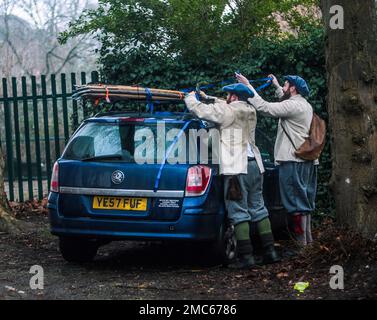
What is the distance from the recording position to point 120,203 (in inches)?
302

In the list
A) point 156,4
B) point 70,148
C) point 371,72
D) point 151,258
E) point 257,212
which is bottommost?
point 151,258

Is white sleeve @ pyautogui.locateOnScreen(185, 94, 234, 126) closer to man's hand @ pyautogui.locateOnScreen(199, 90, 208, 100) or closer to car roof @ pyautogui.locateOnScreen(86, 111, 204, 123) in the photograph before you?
car roof @ pyautogui.locateOnScreen(86, 111, 204, 123)

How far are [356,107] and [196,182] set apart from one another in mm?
1756

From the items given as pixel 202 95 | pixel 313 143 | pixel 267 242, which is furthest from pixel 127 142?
pixel 313 143

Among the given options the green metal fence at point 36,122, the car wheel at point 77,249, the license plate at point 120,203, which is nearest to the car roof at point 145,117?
the license plate at point 120,203

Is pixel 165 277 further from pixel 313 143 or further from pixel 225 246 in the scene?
pixel 313 143

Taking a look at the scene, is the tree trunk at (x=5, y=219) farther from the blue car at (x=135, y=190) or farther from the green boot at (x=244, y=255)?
the green boot at (x=244, y=255)

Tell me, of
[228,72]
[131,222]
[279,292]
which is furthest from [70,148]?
[228,72]

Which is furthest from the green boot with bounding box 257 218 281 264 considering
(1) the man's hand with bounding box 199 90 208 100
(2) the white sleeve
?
(1) the man's hand with bounding box 199 90 208 100

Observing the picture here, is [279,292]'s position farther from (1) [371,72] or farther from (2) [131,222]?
(1) [371,72]

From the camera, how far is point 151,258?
905 centimetres

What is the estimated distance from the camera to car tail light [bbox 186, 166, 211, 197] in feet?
24.9

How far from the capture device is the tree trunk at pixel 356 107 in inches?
297

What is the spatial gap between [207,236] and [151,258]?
1600mm
